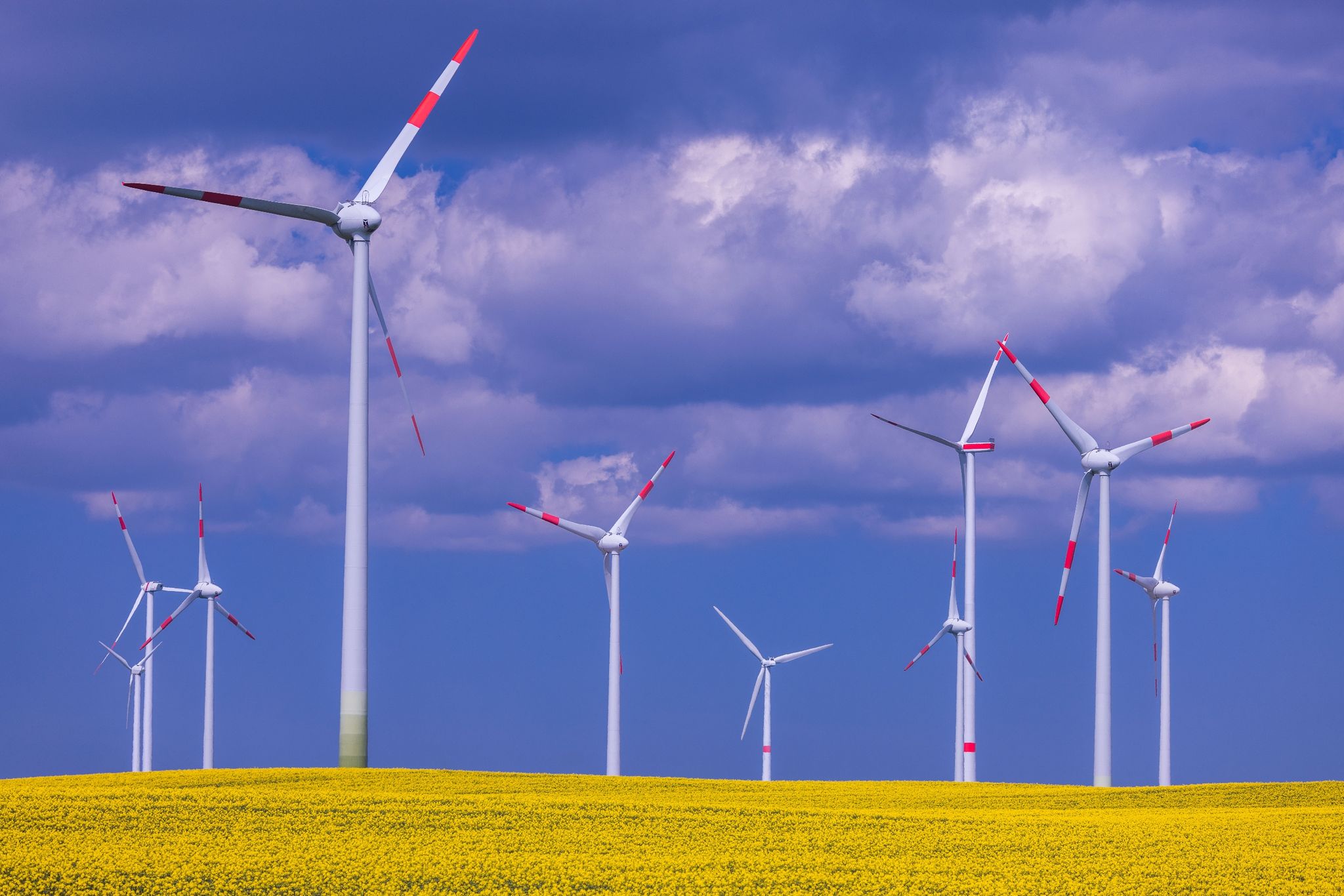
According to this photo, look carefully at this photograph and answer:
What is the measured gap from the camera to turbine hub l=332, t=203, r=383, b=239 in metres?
46.1

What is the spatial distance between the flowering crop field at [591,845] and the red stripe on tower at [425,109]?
22824mm

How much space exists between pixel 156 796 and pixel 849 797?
19.2m

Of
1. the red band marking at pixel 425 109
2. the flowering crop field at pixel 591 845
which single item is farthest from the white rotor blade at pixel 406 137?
the flowering crop field at pixel 591 845

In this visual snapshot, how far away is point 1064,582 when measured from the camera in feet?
177

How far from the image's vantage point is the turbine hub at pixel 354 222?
46125 mm

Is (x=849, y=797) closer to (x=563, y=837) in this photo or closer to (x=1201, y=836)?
(x=1201, y=836)

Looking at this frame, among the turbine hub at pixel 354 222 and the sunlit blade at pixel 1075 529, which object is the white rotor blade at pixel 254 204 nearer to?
the turbine hub at pixel 354 222

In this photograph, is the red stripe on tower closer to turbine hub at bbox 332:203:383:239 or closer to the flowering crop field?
turbine hub at bbox 332:203:383:239

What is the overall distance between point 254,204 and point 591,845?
25397mm

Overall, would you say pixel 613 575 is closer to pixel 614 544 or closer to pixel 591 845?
pixel 614 544

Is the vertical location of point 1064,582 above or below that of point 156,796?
above

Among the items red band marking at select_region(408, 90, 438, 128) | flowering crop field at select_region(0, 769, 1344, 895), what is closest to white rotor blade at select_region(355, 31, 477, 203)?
red band marking at select_region(408, 90, 438, 128)

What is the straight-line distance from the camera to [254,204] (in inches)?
1778

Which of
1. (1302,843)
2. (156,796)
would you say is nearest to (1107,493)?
(1302,843)
